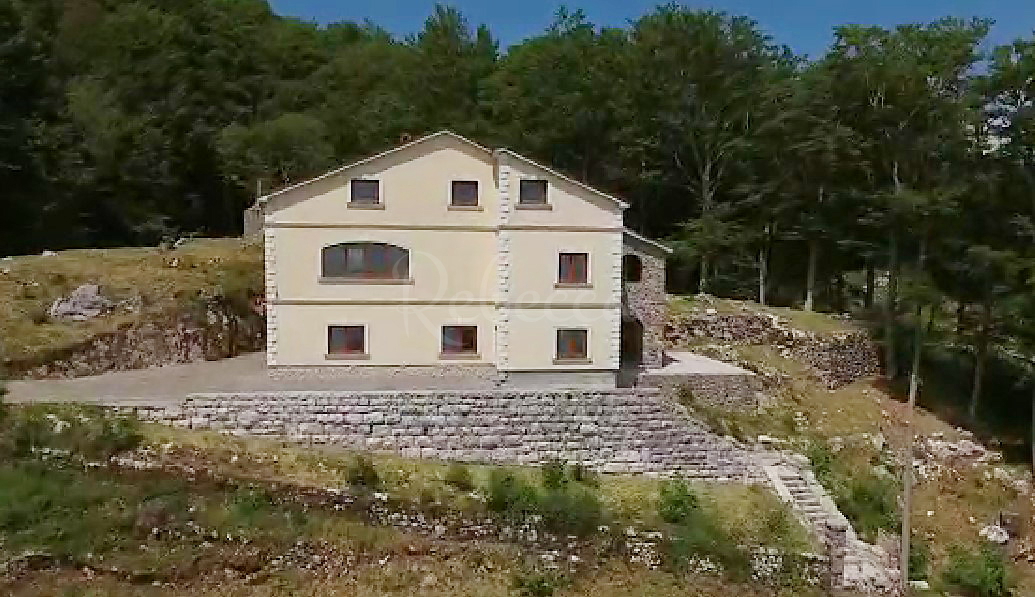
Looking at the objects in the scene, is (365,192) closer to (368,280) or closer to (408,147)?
(408,147)

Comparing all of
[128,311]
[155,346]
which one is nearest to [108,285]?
[128,311]

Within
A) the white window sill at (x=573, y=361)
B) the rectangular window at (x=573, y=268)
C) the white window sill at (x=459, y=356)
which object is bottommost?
the white window sill at (x=573, y=361)

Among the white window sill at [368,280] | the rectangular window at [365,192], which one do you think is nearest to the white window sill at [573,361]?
the white window sill at [368,280]

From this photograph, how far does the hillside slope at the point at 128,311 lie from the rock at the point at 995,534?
26461 millimetres

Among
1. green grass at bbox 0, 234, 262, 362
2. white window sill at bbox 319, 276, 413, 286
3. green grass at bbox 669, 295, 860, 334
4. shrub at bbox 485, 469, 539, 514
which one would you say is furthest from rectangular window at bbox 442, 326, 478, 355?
green grass at bbox 669, 295, 860, 334

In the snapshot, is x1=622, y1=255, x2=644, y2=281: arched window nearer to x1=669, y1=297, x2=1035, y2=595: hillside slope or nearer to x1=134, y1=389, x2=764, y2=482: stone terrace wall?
x1=669, y1=297, x2=1035, y2=595: hillside slope

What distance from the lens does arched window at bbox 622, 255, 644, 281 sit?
29578mm

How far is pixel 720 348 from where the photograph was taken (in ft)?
110

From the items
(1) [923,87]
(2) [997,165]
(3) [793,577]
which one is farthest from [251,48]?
(3) [793,577]

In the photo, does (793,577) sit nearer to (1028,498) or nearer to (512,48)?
(1028,498)

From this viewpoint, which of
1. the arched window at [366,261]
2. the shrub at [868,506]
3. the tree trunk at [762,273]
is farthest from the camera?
the tree trunk at [762,273]

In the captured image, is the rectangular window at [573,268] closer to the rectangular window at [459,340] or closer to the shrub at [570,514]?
the rectangular window at [459,340]

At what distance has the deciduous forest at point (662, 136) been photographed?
33.7 metres

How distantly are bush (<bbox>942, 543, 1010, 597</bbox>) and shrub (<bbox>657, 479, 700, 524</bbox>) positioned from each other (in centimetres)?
733
